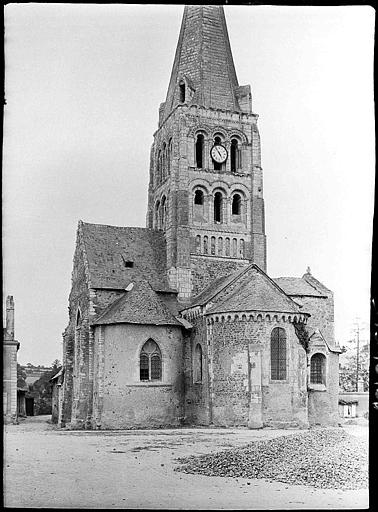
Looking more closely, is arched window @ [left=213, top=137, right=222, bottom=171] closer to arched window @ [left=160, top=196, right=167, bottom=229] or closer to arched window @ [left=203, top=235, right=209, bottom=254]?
arched window @ [left=160, top=196, right=167, bottom=229]

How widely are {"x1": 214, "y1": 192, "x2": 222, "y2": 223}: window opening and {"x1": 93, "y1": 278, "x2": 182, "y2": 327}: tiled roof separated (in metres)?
7.32

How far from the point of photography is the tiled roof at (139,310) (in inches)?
1522

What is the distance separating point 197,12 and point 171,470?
32912 millimetres

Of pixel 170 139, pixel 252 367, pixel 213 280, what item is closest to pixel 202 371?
pixel 252 367

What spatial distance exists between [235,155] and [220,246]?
5986 millimetres

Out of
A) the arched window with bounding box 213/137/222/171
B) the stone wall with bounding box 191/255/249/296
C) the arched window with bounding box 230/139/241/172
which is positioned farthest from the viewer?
the arched window with bounding box 230/139/241/172

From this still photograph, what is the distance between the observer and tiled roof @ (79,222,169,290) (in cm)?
4212

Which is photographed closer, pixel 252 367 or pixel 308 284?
pixel 252 367

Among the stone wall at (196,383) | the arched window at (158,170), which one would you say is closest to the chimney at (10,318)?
the stone wall at (196,383)

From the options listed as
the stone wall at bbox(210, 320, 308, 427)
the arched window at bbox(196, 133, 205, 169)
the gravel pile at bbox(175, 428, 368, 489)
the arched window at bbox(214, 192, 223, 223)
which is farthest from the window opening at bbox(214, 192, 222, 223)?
the gravel pile at bbox(175, 428, 368, 489)

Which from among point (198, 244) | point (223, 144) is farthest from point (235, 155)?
point (198, 244)

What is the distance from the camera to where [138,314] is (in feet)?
127

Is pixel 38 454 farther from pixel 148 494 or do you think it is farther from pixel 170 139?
pixel 170 139

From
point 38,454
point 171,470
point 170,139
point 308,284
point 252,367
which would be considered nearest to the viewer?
point 171,470
